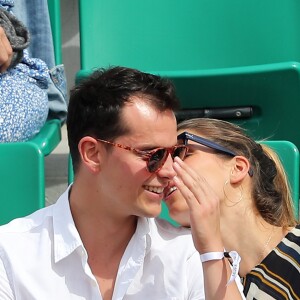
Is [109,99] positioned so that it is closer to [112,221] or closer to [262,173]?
[112,221]

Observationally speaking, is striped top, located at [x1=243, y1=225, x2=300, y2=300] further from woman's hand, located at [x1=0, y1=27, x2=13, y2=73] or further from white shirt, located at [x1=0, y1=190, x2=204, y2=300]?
woman's hand, located at [x1=0, y1=27, x2=13, y2=73]

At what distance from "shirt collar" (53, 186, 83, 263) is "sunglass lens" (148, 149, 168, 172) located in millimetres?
222

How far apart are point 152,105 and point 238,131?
0.56m

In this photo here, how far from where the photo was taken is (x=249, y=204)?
6.67 ft

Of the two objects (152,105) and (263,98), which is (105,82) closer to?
(152,105)

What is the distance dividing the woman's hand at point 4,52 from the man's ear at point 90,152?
0.82 metres

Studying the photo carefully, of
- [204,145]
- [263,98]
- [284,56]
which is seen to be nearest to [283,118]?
[263,98]

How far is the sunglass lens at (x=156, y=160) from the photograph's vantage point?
5.13 ft

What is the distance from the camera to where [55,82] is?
2.65 metres

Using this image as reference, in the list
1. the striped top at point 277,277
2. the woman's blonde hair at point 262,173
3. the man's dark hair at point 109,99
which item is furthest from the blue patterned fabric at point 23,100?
the striped top at point 277,277

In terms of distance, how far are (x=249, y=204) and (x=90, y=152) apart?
0.59 meters

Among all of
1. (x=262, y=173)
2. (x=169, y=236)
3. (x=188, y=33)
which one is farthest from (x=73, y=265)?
(x=188, y=33)

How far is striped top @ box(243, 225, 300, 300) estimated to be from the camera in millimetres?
1876

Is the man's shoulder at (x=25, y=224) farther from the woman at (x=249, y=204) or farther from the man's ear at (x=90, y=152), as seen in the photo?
the woman at (x=249, y=204)
